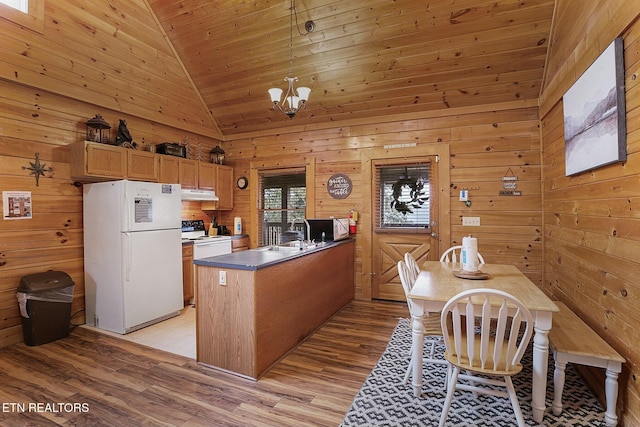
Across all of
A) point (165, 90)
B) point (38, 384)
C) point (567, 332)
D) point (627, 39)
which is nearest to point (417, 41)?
point (627, 39)

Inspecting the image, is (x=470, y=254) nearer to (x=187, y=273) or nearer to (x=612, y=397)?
(x=612, y=397)

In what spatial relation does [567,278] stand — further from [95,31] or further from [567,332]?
[95,31]

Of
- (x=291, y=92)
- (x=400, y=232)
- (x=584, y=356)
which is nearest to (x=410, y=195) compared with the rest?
(x=400, y=232)

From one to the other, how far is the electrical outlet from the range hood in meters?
3.84

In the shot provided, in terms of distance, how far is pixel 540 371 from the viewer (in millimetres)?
1932

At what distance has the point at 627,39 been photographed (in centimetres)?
188

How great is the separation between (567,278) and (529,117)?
2.10 metres

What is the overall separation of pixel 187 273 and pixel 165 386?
7.12 feet

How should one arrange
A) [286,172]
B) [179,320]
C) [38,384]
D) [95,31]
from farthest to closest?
1. [286,172]
2. [179,320]
3. [95,31]
4. [38,384]

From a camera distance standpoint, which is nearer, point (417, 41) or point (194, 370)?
point (194, 370)

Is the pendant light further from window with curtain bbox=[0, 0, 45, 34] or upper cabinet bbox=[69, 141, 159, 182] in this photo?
window with curtain bbox=[0, 0, 45, 34]

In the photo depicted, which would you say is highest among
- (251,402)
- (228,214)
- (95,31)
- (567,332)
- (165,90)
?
(95,31)

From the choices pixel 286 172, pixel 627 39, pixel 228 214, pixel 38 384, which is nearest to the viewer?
pixel 627 39

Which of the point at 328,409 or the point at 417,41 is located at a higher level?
the point at 417,41
